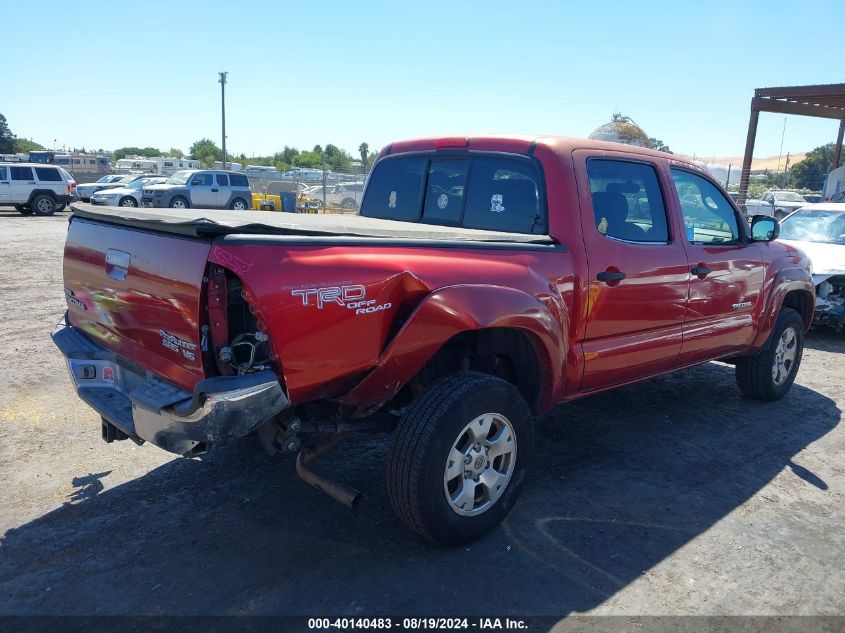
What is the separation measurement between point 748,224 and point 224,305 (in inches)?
164

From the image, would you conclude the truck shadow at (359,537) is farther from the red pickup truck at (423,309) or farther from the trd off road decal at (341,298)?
the trd off road decal at (341,298)

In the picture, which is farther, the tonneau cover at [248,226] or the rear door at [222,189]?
the rear door at [222,189]

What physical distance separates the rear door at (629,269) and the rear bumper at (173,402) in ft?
6.63

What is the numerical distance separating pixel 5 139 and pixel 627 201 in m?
80.1

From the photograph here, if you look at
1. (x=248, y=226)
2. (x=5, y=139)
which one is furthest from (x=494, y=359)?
(x=5, y=139)

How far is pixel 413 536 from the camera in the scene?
332 centimetres

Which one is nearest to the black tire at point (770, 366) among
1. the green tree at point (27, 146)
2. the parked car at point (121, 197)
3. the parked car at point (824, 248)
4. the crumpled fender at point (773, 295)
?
the crumpled fender at point (773, 295)

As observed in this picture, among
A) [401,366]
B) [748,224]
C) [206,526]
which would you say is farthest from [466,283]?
[748,224]

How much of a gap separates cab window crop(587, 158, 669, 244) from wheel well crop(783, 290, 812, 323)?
7.40 feet

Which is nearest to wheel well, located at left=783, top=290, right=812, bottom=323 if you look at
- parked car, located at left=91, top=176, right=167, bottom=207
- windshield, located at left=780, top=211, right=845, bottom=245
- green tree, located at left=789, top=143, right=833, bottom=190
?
windshield, located at left=780, top=211, right=845, bottom=245

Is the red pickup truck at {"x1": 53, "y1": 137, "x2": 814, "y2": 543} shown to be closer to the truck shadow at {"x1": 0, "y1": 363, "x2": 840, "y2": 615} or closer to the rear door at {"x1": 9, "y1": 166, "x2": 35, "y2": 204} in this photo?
the truck shadow at {"x1": 0, "y1": 363, "x2": 840, "y2": 615}

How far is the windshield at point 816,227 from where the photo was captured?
365 inches

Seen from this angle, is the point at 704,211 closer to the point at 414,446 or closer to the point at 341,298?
the point at 414,446

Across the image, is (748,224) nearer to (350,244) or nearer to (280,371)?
(350,244)
